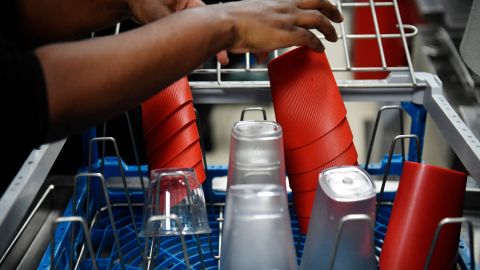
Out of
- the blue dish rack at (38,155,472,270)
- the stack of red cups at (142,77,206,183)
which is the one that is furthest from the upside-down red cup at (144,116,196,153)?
the blue dish rack at (38,155,472,270)

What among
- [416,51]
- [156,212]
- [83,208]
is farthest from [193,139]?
[416,51]

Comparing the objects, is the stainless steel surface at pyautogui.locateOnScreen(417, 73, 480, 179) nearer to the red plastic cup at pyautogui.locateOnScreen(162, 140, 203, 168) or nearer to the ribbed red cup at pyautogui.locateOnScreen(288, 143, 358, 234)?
the ribbed red cup at pyautogui.locateOnScreen(288, 143, 358, 234)

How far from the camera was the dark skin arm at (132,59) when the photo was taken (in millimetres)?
366

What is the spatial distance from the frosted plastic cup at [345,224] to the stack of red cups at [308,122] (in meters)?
0.08

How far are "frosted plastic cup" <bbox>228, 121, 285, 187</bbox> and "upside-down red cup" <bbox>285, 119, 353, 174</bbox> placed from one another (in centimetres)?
6

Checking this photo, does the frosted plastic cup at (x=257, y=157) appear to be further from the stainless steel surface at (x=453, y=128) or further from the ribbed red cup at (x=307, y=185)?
the stainless steel surface at (x=453, y=128)

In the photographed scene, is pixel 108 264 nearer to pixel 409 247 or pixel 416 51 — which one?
pixel 409 247

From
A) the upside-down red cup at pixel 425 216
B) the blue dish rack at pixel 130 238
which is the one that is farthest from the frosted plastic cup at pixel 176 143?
the upside-down red cup at pixel 425 216

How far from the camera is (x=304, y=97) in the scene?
559mm

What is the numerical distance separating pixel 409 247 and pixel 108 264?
32cm

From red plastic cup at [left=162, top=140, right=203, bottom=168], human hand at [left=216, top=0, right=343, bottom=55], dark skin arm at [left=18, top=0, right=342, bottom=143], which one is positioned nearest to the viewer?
dark skin arm at [left=18, top=0, right=342, bottom=143]

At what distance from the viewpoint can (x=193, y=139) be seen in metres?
0.60

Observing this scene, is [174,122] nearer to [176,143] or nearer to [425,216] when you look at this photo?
[176,143]

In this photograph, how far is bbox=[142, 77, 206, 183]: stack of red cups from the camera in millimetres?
589
